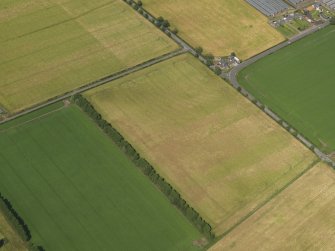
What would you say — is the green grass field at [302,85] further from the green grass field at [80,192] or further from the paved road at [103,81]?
the green grass field at [80,192]

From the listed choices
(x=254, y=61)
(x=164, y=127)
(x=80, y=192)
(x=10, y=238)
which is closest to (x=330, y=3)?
(x=254, y=61)

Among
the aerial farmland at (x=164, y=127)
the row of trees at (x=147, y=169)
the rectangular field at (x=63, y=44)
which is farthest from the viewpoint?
the rectangular field at (x=63, y=44)

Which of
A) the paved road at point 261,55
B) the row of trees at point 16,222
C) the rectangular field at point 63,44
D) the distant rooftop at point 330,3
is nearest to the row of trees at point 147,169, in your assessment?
the rectangular field at point 63,44

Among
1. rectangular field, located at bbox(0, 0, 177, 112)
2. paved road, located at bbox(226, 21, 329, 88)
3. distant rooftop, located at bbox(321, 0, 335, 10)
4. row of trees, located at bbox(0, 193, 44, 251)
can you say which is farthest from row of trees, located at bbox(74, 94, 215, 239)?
distant rooftop, located at bbox(321, 0, 335, 10)

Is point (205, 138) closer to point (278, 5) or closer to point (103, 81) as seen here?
point (103, 81)

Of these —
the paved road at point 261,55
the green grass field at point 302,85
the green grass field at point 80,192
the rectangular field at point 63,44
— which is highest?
the rectangular field at point 63,44

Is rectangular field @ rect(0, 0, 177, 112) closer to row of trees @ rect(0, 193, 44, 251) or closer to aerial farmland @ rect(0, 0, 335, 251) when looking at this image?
aerial farmland @ rect(0, 0, 335, 251)

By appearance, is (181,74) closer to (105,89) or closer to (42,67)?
(105,89)
